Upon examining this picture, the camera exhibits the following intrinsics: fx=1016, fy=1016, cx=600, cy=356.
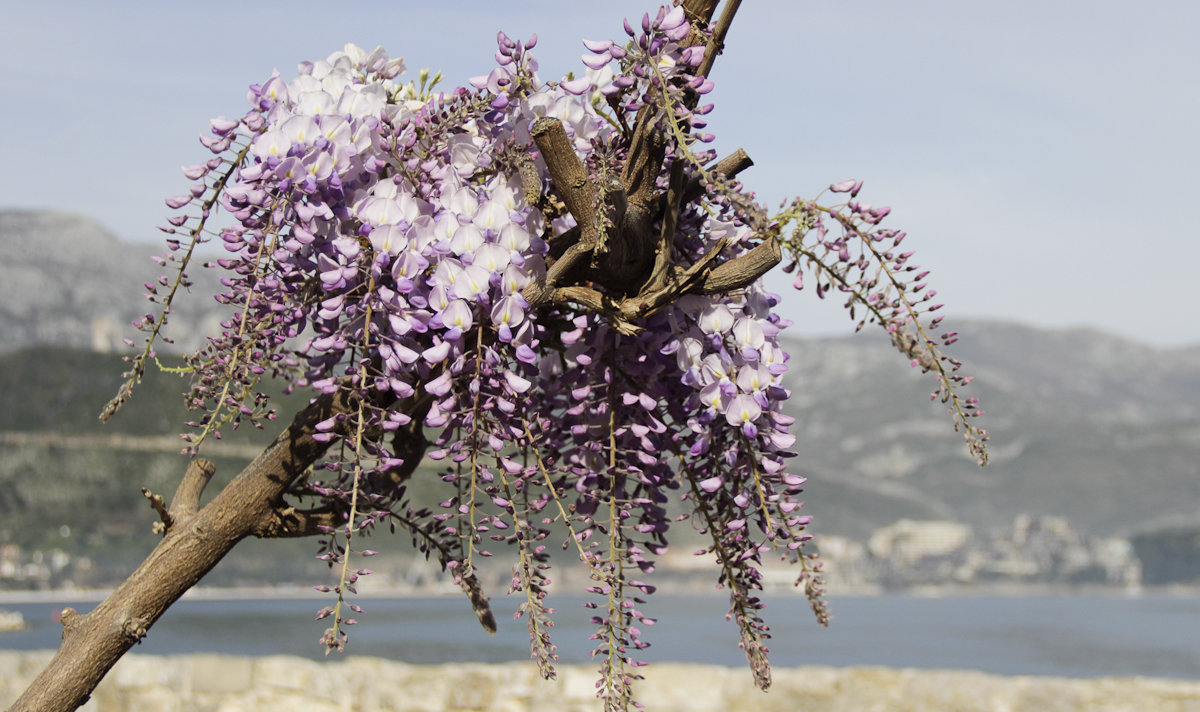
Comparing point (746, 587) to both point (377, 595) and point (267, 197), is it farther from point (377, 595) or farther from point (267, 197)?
point (377, 595)

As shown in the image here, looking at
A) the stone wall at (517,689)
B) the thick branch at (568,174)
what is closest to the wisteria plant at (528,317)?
the thick branch at (568,174)

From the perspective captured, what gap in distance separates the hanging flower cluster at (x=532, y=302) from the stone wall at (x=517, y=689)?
3.77 m

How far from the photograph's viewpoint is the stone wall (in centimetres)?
501

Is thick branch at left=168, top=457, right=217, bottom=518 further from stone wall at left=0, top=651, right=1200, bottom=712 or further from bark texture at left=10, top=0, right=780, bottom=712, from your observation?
stone wall at left=0, top=651, right=1200, bottom=712

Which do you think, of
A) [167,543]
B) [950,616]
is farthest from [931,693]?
[950,616]

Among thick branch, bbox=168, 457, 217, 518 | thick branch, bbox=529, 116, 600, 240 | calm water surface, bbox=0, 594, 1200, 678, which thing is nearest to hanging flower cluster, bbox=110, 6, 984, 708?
thick branch, bbox=529, 116, 600, 240

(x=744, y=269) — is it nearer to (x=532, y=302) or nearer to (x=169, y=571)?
(x=532, y=302)

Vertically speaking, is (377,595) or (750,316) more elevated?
(377,595)

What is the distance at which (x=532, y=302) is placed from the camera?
4.73ft

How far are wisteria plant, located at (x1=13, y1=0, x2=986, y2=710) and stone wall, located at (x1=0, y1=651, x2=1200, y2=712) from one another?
12.2ft

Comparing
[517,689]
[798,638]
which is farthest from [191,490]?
[798,638]

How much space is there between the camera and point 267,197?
4.84ft

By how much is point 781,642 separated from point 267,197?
3922 inches

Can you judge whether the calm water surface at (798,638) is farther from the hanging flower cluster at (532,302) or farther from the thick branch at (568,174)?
the thick branch at (568,174)
